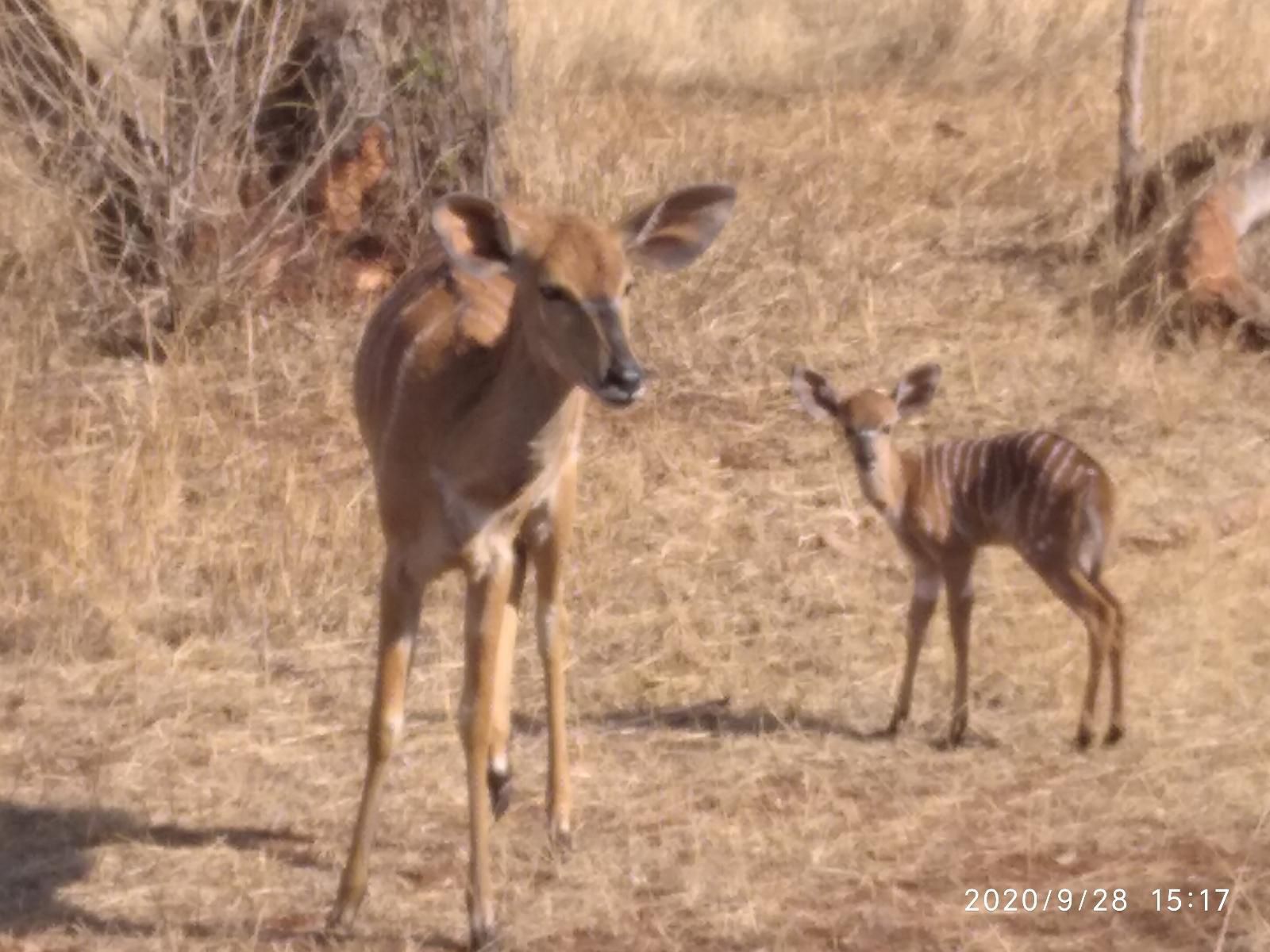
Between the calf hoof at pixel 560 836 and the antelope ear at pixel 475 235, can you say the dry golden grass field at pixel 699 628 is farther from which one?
the antelope ear at pixel 475 235

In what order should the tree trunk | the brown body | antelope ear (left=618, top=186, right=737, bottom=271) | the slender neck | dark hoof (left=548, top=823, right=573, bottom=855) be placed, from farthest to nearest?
1. the tree trunk
2. the brown body
3. the slender neck
4. dark hoof (left=548, top=823, right=573, bottom=855)
5. antelope ear (left=618, top=186, right=737, bottom=271)

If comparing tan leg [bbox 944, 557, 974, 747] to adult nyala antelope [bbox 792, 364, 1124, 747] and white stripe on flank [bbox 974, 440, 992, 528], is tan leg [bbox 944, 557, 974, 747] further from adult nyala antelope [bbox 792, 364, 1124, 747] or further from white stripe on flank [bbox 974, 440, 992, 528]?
white stripe on flank [bbox 974, 440, 992, 528]

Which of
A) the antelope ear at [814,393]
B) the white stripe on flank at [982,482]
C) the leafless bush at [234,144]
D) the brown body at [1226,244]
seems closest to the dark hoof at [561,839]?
the white stripe on flank at [982,482]

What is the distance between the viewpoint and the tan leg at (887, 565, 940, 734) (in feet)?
23.7

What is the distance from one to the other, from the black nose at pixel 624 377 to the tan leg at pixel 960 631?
2.28 m

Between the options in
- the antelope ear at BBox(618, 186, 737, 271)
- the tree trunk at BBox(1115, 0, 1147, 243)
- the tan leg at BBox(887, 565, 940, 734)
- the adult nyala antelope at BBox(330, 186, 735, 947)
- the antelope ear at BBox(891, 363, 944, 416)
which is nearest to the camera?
the adult nyala antelope at BBox(330, 186, 735, 947)

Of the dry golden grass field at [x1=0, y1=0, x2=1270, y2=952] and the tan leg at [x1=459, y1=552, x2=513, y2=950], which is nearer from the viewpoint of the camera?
the tan leg at [x1=459, y1=552, x2=513, y2=950]

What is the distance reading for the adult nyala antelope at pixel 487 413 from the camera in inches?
217

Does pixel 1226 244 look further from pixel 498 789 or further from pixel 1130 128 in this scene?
pixel 498 789

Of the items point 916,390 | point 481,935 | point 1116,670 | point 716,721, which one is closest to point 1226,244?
point 916,390

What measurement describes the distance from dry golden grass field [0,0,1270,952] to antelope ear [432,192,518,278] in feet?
5.36

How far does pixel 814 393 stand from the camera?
7.88 metres

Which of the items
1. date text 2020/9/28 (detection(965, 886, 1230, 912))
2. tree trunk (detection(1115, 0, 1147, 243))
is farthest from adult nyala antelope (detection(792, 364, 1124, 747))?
tree trunk (detection(1115, 0, 1147, 243))

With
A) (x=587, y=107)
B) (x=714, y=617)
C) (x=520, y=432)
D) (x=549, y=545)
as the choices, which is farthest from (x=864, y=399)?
(x=587, y=107)
